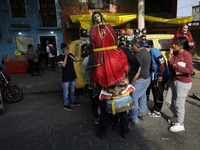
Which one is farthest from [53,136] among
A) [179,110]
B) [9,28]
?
[9,28]

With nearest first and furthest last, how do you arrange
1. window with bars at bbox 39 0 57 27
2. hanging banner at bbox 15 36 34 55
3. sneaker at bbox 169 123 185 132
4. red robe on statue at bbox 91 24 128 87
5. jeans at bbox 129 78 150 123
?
red robe on statue at bbox 91 24 128 87 < sneaker at bbox 169 123 185 132 < jeans at bbox 129 78 150 123 < hanging banner at bbox 15 36 34 55 < window with bars at bbox 39 0 57 27

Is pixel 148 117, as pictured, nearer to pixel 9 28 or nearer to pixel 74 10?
pixel 74 10

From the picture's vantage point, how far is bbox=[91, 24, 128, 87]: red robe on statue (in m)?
2.21

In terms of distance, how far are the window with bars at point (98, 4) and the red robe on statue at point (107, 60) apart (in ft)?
34.9

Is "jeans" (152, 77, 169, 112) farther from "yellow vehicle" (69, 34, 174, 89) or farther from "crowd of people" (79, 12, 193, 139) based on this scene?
A: "yellow vehicle" (69, 34, 174, 89)

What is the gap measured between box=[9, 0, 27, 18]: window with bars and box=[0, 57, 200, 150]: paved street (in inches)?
352

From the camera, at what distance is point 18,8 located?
1063 cm

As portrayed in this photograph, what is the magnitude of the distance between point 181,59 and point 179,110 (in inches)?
40.1

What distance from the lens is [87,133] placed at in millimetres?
2961

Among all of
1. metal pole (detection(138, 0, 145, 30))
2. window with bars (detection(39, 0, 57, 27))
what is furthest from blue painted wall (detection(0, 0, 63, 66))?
metal pole (detection(138, 0, 145, 30))

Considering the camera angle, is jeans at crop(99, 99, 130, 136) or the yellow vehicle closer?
jeans at crop(99, 99, 130, 136)

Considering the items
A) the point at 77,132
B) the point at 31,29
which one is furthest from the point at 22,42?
the point at 77,132

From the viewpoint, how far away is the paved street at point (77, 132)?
2.57 m

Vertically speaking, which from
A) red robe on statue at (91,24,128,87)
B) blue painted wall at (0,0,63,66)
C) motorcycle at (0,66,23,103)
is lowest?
motorcycle at (0,66,23,103)
